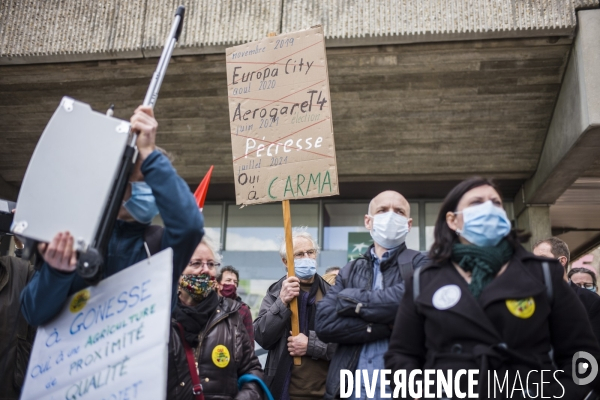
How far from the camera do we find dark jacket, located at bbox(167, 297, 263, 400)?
281cm

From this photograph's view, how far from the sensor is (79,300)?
210 centimetres

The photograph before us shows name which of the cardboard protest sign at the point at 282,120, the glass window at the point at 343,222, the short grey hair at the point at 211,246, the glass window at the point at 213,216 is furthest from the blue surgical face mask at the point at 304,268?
the glass window at the point at 213,216

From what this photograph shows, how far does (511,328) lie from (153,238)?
4.41ft

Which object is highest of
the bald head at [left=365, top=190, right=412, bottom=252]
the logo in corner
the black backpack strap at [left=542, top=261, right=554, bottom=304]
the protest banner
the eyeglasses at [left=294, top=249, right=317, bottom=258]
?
the protest banner

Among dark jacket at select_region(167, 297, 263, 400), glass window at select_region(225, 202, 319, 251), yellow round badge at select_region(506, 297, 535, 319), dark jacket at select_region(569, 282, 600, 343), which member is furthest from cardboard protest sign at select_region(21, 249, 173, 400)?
glass window at select_region(225, 202, 319, 251)

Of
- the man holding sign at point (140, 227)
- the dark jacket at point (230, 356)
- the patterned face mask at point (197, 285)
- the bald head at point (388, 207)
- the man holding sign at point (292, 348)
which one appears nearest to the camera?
the man holding sign at point (140, 227)

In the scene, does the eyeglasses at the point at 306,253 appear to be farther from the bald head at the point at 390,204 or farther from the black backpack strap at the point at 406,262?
the black backpack strap at the point at 406,262

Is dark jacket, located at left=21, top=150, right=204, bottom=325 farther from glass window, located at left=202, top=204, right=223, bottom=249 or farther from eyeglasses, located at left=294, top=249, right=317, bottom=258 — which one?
glass window, located at left=202, top=204, right=223, bottom=249

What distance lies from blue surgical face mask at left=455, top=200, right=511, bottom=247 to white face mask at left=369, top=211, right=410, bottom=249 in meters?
0.75

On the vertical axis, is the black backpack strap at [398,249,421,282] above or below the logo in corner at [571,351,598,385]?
above

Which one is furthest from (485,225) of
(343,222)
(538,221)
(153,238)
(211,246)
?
(343,222)

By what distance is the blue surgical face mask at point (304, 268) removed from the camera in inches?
161

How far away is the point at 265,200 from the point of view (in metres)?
3.91

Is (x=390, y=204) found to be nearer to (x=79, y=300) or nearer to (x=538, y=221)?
(x=79, y=300)
